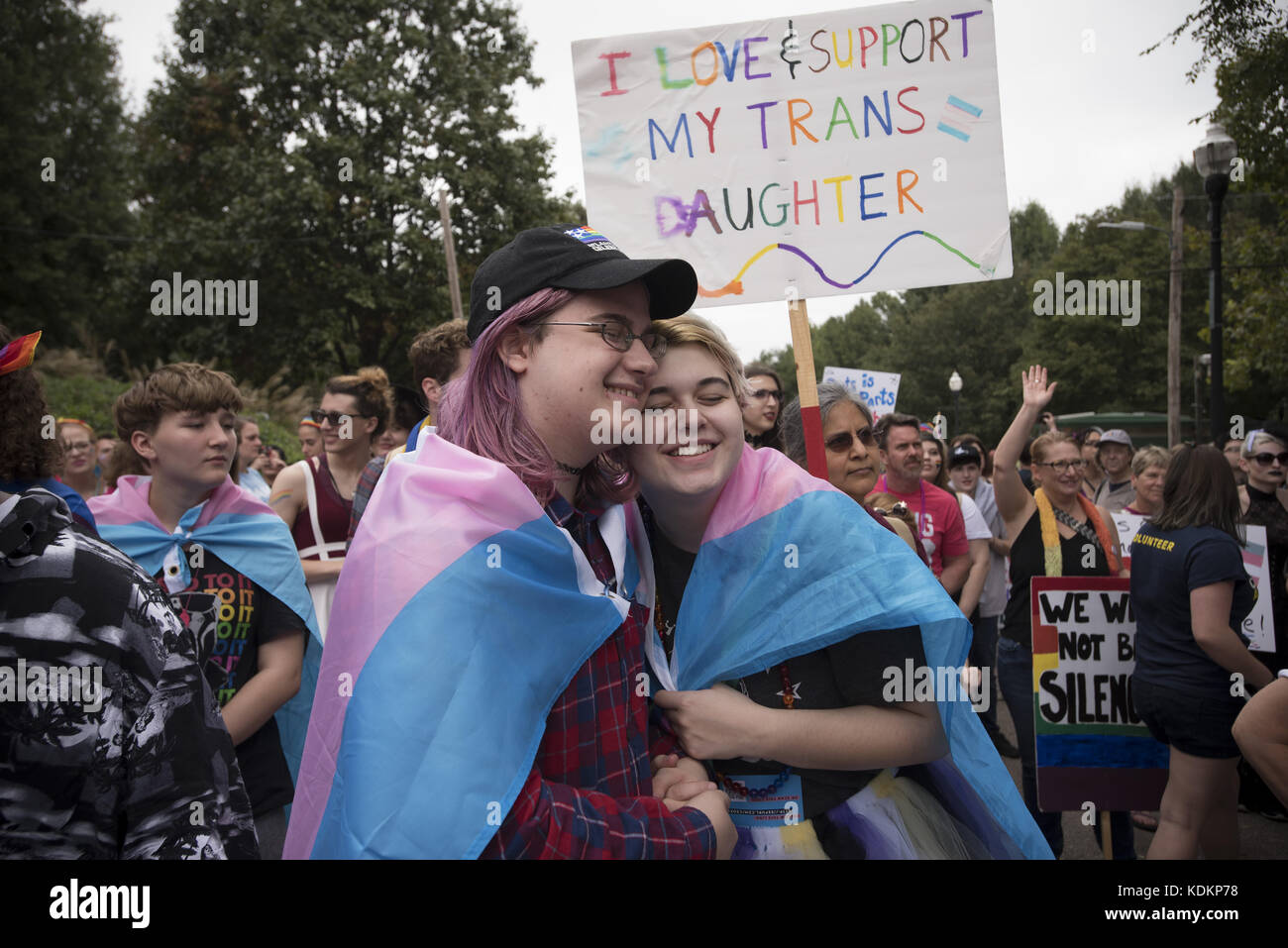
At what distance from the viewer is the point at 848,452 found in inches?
158

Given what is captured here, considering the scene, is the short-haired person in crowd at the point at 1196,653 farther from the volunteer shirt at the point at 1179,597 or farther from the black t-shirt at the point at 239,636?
the black t-shirt at the point at 239,636

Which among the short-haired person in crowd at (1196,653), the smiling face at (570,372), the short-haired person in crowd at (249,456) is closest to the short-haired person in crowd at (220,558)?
the smiling face at (570,372)

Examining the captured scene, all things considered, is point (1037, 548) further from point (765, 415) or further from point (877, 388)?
point (877, 388)

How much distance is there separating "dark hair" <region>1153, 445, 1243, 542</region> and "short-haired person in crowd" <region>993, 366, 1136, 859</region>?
0.78 metres

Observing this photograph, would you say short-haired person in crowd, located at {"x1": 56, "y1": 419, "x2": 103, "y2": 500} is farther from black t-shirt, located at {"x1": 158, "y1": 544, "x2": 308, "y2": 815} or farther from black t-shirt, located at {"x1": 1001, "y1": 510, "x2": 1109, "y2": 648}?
black t-shirt, located at {"x1": 1001, "y1": 510, "x2": 1109, "y2": 648}

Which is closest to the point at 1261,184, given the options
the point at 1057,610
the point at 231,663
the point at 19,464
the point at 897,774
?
the point at 1057,610

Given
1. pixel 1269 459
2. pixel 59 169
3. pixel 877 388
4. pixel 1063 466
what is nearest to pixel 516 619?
pixel 1063 466

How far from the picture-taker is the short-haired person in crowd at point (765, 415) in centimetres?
399

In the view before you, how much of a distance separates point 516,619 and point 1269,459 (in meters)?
5.25

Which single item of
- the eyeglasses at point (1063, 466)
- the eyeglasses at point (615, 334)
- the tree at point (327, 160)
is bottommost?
the eyeglasses at point (1063, 466)

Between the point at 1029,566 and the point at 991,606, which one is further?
the point at 991,606

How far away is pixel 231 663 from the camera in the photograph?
2947 mm

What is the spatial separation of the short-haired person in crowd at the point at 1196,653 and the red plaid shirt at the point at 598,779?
9.91ft

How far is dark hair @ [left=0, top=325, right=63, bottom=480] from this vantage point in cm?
165
